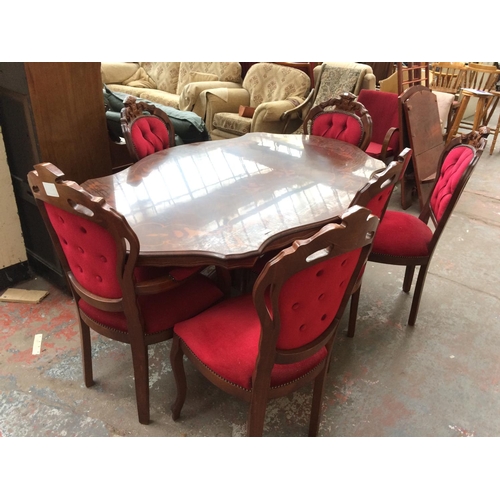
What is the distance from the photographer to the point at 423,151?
3602mm

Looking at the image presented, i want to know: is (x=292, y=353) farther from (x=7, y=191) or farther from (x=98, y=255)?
(x=7, y=191)

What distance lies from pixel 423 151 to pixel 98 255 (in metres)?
3.17

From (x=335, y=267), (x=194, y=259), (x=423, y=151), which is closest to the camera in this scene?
(x=335, y=267)

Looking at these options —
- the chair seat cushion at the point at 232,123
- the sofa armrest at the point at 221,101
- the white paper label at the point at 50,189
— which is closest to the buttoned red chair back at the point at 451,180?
the white paper label at the point at 50,189

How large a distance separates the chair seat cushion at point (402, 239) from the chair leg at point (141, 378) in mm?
1234

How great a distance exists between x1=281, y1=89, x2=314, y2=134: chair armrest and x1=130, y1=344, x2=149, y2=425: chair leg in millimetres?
3267

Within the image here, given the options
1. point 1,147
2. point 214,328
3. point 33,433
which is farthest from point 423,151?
point 33,433

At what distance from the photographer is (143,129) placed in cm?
229

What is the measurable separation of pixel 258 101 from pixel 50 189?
402cm

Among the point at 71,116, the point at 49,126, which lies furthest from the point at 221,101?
the point at 49,126

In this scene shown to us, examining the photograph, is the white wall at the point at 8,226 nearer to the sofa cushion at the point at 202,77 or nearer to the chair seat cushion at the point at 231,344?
the chair seat cushion at the point at 231,344

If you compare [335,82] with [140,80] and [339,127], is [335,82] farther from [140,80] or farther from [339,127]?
[140,80]

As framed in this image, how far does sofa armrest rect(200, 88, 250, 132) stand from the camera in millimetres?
4570

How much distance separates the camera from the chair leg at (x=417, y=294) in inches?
83.1
